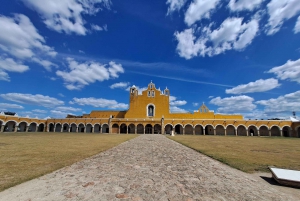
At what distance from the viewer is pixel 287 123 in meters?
34.7

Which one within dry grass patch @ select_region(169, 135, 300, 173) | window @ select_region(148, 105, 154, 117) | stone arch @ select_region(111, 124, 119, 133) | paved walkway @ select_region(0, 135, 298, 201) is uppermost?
window @ select_region(148, 105, 154, 117)

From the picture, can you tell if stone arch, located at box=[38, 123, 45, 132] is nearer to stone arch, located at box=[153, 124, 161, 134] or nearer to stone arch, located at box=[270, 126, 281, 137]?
stone arch, located at box=[153, 124, 161, 134]

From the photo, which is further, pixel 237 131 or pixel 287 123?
pixel 237 131

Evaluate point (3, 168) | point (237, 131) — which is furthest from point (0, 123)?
point (237, 131)

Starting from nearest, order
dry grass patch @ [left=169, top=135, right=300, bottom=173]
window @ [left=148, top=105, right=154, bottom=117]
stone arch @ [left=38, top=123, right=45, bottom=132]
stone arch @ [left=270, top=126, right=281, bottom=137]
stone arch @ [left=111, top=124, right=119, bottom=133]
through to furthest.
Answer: dry grass patch @ [left=169, top=135, right=300, bottom=173]
stone arch @ [left=270, top=126, right=281, bottom=137]
stone arch @ [left=111, top=124, right=119, bottom=133]
window @ [left=148, top=105, right=154, bottom=117]
stone arch @ [left=38, top=123, right=45, bottom=132]

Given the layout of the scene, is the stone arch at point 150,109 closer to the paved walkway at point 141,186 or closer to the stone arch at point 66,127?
the stone arch at point 66,127

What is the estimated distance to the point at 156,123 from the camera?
124 ft

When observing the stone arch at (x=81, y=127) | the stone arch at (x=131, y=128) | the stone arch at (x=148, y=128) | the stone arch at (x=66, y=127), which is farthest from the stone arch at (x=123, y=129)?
the stone arch at (x=66, y=127)

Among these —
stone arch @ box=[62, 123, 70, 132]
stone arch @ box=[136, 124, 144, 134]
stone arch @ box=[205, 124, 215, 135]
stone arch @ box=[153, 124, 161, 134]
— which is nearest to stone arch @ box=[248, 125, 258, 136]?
stone arch @ box=[205, 124, 215, 135]

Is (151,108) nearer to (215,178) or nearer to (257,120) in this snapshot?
(257,120)

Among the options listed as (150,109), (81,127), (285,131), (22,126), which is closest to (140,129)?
(150,109)

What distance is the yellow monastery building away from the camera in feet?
118

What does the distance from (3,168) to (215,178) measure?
642 centimetres

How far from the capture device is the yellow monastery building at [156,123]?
35906 mm
